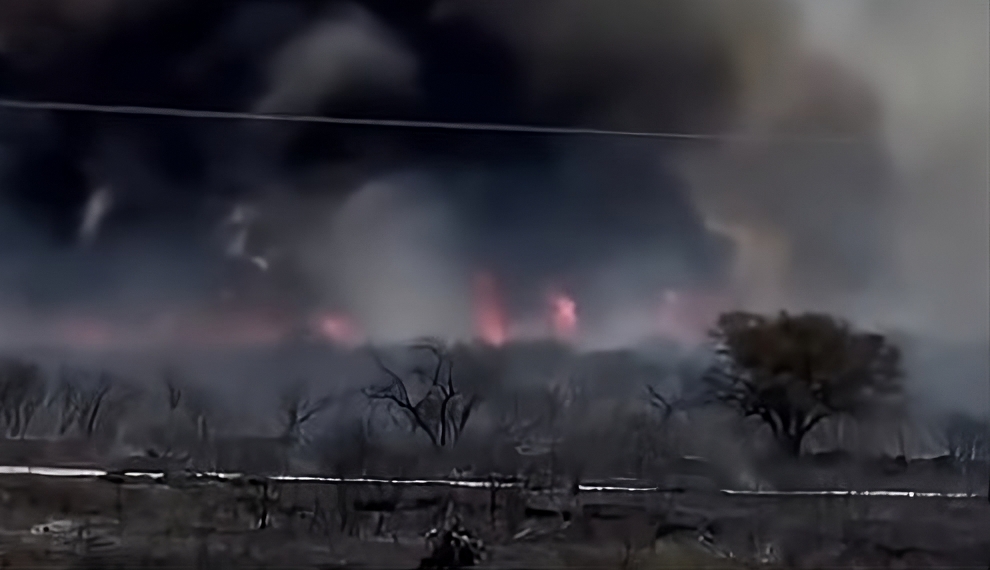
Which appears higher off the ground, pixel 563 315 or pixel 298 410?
pixel 563 315

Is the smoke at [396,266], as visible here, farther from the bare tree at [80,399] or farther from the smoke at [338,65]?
the bare tree at [80,399]

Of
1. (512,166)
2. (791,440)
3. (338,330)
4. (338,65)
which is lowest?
(791,440)

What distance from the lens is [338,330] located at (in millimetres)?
1207

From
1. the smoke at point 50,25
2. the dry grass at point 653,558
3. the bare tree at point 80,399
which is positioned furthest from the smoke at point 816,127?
the bare tree at point 80,399

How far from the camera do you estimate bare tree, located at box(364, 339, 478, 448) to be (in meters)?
1.20

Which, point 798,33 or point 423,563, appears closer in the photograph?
point 423,563

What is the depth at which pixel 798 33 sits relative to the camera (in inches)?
50.0

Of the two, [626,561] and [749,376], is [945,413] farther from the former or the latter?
[626,561]

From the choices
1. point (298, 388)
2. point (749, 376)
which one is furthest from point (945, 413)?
point (298, 388)

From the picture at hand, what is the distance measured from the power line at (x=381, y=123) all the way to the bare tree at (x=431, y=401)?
262 millimetres

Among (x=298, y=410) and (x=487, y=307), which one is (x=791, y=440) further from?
(x=298, y=410)

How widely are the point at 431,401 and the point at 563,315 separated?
0.18 m

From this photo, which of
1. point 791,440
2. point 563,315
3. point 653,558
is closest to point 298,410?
point 563,315

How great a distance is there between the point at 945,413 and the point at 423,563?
621 mm
